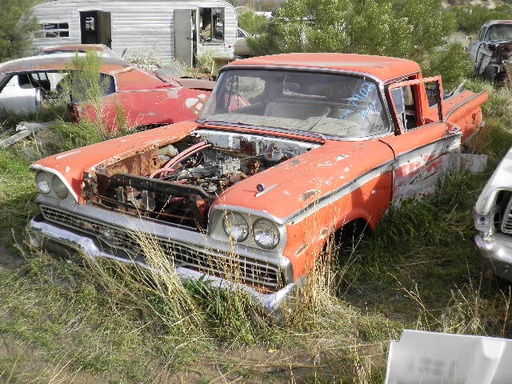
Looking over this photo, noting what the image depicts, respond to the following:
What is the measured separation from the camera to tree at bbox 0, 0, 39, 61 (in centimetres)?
1555

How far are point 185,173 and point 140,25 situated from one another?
14227 mm

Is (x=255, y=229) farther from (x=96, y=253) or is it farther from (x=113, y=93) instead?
(x=113, y=93)

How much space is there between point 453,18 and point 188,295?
8.63 m

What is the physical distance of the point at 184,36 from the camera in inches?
665

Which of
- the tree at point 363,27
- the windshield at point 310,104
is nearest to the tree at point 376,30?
the tree at point 363,27

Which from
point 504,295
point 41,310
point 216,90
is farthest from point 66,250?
point 504,295

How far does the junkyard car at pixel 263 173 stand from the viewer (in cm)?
318

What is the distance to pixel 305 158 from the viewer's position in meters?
3.79

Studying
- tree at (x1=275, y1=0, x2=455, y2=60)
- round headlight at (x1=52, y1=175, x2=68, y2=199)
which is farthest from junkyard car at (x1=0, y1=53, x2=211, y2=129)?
round headlight at (x1=52, y1=175, x2=68, y2=199)

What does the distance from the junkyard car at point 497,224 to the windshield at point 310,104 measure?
1.14m

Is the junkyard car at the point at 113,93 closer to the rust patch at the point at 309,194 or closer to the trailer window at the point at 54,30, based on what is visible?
the rust patch at the point at 309,194

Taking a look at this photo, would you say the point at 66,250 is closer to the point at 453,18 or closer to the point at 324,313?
the point at 324,313

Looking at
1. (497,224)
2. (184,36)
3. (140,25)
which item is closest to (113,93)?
(497,224)

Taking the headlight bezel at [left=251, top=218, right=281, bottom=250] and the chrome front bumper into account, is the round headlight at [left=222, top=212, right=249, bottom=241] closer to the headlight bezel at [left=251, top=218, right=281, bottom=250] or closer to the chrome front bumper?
→ the headlight bezel at [left=251, top=218, right=281, bottom=250]
